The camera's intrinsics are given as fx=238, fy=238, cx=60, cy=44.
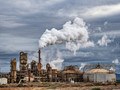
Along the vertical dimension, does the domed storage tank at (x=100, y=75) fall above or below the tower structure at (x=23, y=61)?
below

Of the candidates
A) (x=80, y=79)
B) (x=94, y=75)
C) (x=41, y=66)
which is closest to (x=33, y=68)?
(x=41, y=66)

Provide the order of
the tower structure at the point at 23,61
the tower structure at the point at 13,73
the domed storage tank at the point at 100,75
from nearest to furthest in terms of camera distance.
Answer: the domed storage tank at the point at 100,75, the tower structure at the point at 13,73, the tower structure at the point at 23,61

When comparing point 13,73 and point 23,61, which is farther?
point 23,61

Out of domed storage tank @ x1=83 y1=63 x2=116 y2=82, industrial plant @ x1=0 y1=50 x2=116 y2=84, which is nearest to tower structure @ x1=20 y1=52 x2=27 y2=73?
industrial plant @ x1=0 y1=50 x2=116 y2=84

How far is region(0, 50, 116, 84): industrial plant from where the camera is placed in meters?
87.9

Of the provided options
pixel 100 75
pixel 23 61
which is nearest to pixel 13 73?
pixel 23 61

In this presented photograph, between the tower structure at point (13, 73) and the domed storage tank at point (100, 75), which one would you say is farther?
the tower structure at point (13, 73)

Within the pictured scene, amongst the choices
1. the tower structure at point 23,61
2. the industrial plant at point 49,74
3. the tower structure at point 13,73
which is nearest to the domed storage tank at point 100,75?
the industrial plant at point 49,74

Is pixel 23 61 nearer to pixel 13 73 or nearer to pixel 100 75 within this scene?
pixel 13 73

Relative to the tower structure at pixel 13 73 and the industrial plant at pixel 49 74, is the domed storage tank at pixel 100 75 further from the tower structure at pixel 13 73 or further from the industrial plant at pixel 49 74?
the tower structure at pixel 13 73

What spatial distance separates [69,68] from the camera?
101 metres

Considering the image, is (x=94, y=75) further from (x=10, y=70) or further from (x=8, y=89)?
(x=8, y=89)

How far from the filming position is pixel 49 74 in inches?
3723

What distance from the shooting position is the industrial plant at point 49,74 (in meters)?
87.9
